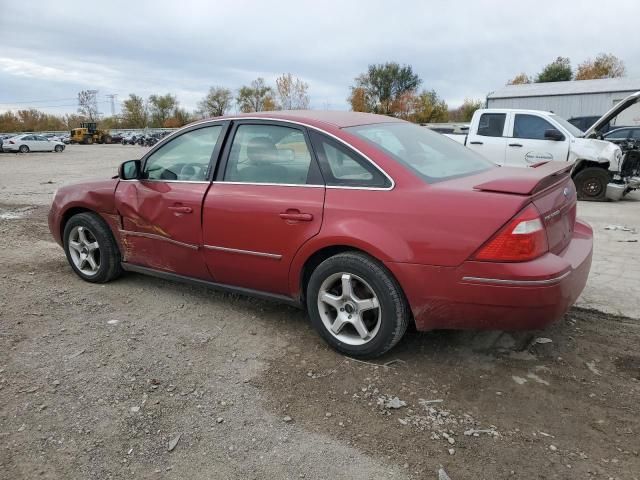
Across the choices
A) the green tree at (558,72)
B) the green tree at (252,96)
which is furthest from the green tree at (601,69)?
the green tree at (252,96)

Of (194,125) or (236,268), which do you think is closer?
(236,268)

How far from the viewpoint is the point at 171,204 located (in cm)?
395

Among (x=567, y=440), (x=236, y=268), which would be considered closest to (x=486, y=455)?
(x=567, y=440)

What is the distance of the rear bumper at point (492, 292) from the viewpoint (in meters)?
2.65

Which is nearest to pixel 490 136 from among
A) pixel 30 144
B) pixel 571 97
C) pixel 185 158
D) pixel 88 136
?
pixel 185 158

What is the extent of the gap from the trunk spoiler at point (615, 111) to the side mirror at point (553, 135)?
1.65ft

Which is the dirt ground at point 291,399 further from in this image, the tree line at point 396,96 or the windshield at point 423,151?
the tree line at point 396,96

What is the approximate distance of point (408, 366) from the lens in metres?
3.17

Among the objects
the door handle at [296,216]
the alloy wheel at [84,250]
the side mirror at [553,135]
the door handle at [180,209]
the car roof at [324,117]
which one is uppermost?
the side mirror at [553,135]

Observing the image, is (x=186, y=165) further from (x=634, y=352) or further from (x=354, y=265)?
(x=634, y=352)

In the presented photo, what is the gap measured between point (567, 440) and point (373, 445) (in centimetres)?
94

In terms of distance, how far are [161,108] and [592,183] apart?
9222 centimetres

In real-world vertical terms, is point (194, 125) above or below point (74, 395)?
above

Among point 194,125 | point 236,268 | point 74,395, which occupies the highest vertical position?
point 194,125
